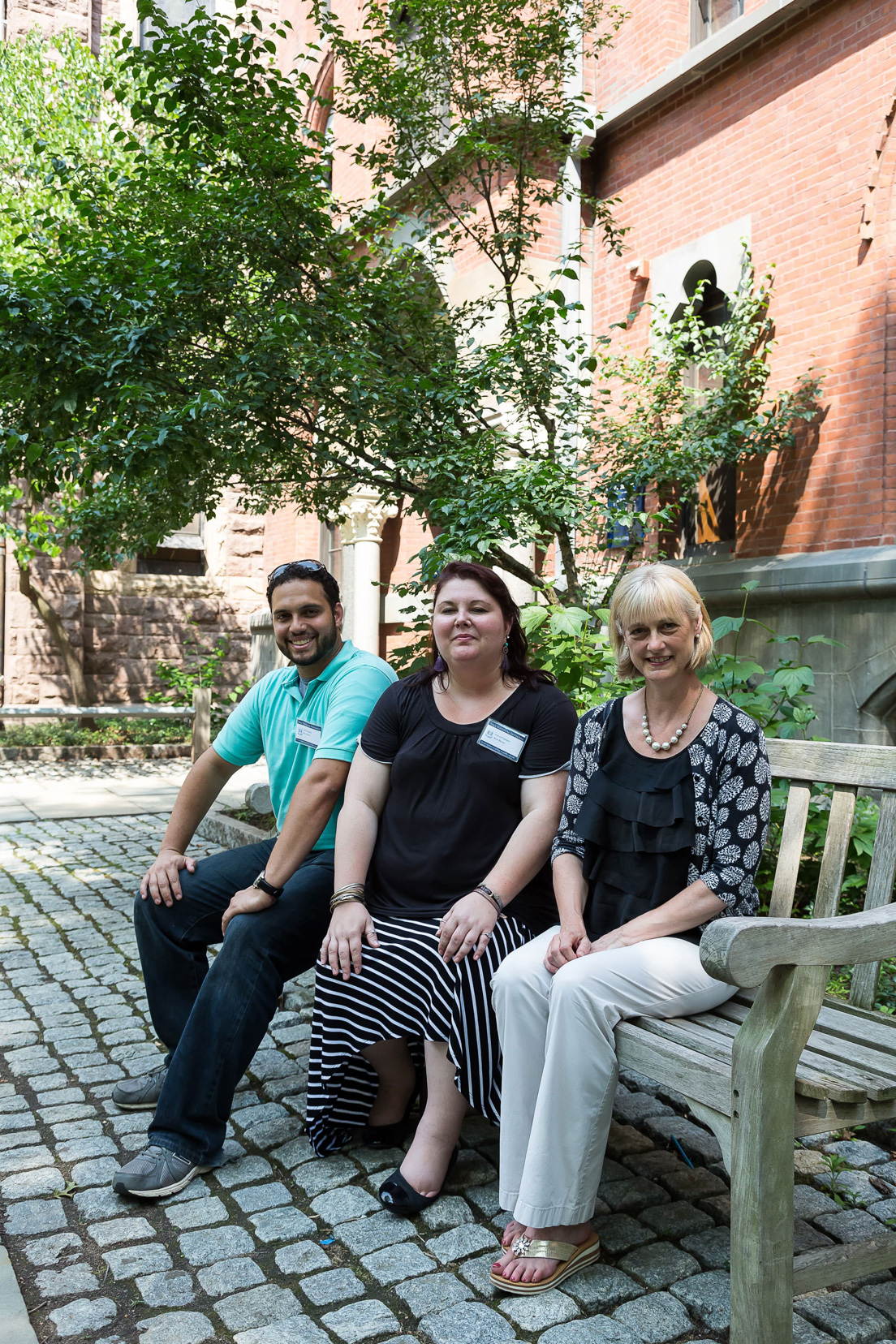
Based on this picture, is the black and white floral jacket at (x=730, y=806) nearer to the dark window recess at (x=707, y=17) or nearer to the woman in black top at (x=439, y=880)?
the woman in black top at (x=439, y=880)

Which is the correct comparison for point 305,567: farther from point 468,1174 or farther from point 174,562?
point 174,562

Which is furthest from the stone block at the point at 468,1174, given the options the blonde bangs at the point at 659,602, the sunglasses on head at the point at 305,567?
the sunglasses on head at the point at 305,567

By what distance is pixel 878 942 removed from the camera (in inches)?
82.2

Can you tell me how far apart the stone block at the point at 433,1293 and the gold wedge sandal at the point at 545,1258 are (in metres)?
0.08

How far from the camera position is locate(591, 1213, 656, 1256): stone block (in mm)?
2619

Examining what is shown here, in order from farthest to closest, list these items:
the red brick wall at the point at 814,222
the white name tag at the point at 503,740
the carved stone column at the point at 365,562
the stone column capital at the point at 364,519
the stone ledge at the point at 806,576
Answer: the carved stone column at the point at 365,562, the stone column capital at the point at 364,519, the red brick wall at the point at 814,222, the stone ledge at the point at 806,576, the white name tag at the point at 503,740

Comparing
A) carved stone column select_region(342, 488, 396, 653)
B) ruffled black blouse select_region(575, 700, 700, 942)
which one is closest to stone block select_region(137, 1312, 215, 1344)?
ruffled black blouse select_region(575, 700, 700, 942)

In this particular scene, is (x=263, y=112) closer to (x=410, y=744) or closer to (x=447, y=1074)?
(x=410, y=744)

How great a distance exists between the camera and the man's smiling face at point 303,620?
351cm

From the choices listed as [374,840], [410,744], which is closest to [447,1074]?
[374,840]

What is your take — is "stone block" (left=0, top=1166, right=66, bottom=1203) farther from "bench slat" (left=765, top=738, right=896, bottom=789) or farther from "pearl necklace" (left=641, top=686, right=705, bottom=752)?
"bench slat" (left=765, top=738, right=896, bottom=789)

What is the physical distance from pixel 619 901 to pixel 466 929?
398 millimetres

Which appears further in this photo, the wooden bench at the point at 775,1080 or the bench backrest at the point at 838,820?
the bench backrest at the point at 838,820

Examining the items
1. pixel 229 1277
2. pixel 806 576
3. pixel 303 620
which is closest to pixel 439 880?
pixel 303 620
